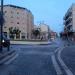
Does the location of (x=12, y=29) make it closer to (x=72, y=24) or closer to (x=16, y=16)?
(x=16, y=16)

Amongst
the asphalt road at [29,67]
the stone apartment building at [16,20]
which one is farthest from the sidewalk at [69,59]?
Result: the stone apartment building at [16,20]

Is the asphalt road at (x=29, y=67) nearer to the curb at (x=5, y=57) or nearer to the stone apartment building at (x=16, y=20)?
the curb at (x=5, y=57)

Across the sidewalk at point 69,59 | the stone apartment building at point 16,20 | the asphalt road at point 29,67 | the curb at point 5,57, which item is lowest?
the sidewalk at point 69,59

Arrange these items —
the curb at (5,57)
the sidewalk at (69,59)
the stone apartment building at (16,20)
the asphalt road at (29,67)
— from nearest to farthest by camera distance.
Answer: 1. the asphalt road at (29,67)
2. the sidewalk at (69,59)
3. the curb at (5,57)
4. the stone apartment building at (16,20)

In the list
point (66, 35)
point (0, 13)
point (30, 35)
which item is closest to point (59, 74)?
point (0, 13)

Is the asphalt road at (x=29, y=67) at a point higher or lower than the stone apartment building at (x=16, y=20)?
lower

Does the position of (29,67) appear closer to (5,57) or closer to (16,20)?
(5,57)

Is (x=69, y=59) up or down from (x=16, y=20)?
→ down

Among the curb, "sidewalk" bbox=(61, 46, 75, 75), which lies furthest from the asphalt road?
"sidewalk" bbox=(61, 46, 75, 75)

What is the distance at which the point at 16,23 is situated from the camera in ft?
454

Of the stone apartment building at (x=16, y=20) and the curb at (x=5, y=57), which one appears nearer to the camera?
the curb at (x=5, y=57)

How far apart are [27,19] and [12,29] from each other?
1604 centimetres

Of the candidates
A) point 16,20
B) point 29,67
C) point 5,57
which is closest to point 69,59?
point 5,57

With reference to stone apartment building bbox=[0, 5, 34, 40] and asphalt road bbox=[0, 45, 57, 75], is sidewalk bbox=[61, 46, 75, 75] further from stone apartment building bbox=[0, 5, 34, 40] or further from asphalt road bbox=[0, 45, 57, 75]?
stone apartment building bbox=[0, 5, 34, 40]
